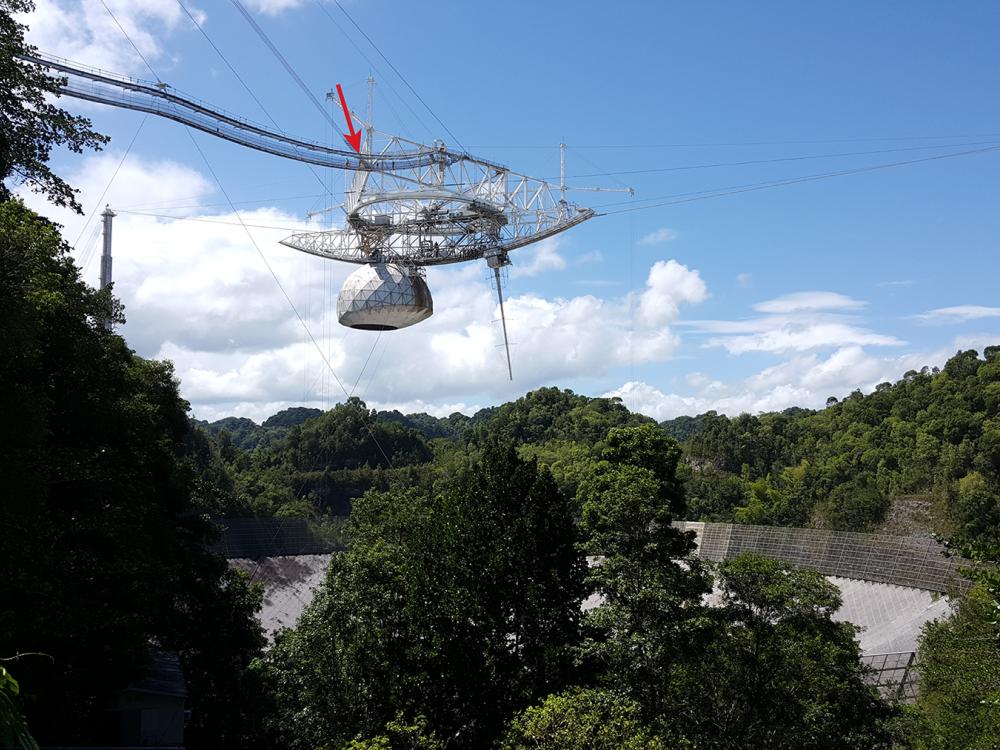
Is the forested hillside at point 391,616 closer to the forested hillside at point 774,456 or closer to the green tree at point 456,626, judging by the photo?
the green tree at point 456,626

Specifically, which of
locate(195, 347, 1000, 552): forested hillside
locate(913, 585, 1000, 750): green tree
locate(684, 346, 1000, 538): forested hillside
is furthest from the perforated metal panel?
locate(684, 346, 1000, 538): forested hillside

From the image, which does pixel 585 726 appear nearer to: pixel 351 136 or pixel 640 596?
pixel 640 596

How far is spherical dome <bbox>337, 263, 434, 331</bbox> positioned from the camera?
111 ft

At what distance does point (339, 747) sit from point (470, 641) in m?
2.81

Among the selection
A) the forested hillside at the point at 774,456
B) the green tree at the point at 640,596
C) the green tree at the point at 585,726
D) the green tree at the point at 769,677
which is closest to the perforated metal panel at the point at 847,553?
the forested hillside at the point at 774,456

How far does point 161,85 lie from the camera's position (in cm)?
2578

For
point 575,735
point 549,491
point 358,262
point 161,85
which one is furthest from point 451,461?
point 575,735

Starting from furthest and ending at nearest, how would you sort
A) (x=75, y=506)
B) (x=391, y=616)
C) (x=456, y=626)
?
(x=391, y=616)
(x=456, y=626)
(x=75, y=506)

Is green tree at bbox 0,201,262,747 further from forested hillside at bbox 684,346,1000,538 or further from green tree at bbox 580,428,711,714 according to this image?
forested hillside at bbox 684,346,1000,538

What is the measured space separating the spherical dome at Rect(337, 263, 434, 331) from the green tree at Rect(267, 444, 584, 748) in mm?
16645

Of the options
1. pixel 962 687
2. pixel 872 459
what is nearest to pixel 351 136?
pixel 962 687

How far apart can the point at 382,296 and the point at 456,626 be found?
741 inches

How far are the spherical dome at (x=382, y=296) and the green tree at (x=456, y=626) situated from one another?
16.6m

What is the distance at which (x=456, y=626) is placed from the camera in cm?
1656
